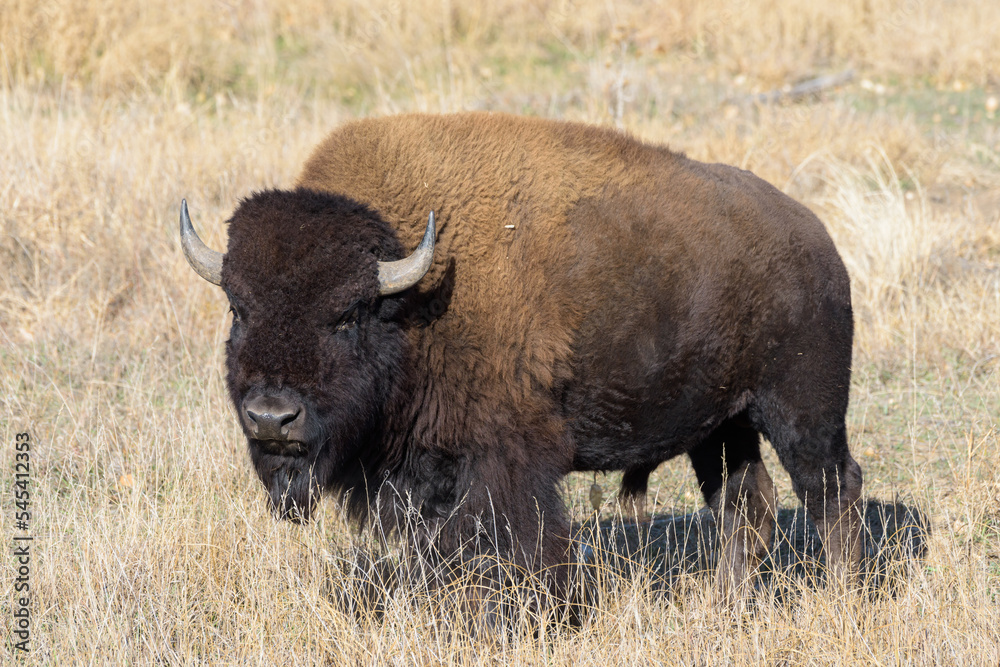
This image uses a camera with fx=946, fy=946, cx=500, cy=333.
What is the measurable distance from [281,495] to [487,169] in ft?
5.23

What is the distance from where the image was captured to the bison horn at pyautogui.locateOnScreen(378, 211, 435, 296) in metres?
3.55

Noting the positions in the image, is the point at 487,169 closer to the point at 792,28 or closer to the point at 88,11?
the point at 88,11

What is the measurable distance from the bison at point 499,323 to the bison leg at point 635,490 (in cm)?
30

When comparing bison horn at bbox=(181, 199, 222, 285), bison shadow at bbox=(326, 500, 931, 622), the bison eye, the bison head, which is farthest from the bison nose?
bison shadow at bbox=(326, 500, 931, 622)

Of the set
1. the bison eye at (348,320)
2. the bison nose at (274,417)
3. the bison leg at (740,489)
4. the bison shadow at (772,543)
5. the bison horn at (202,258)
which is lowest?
the bison shadow at (772,543)

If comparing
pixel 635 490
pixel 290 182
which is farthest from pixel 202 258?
pixel 290 182

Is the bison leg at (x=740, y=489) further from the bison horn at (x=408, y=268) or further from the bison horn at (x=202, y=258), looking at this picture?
the bison horn at (x=202, y=258)

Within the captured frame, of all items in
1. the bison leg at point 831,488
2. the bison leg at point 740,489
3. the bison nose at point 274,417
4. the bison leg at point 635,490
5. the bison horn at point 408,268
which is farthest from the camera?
the bison leg at point 740,489

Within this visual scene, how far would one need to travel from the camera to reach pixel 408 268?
11.7ft

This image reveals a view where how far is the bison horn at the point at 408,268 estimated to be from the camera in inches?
140

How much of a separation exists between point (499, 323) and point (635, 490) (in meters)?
1.38

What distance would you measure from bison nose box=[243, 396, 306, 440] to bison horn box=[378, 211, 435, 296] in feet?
Answer: 1.83

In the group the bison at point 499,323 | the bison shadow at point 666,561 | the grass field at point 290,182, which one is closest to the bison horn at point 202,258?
the bison at point 499,323

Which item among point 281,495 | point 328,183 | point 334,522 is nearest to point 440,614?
point 281,495
